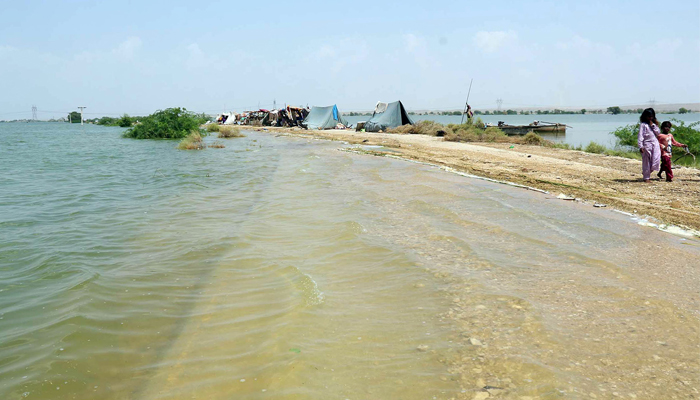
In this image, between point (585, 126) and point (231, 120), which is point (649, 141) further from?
point (231, 120)

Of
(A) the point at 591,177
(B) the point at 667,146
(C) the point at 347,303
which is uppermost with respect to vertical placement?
(B) the point at 667,146

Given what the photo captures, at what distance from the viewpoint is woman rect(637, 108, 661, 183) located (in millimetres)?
8953

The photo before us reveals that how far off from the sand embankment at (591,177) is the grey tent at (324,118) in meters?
21.5

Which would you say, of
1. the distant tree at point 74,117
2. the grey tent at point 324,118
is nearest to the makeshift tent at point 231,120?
the grey tent at point 324,118

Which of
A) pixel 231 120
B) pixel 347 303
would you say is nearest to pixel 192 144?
pixel 347 303

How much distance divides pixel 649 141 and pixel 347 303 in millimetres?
8320

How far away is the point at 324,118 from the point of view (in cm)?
3741

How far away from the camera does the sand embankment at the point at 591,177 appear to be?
7.09 meters

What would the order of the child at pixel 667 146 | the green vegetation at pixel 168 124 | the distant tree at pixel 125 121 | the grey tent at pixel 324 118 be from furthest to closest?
the distant tree at pixel 125 121 → the grey tent at pixel 324 118 → the green vegetation at pixel 168 124 → the child at pixel 667 146

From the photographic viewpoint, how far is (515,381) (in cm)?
248

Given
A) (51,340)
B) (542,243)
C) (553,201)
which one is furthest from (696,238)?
(51,340)

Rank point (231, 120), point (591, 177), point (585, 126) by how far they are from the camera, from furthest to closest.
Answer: point (231, 120), point (585, 126), point (591, 177)

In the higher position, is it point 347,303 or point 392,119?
point 392,119

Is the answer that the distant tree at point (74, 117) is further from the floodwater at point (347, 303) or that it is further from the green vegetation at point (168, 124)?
the floodwater at point (347, 303)
